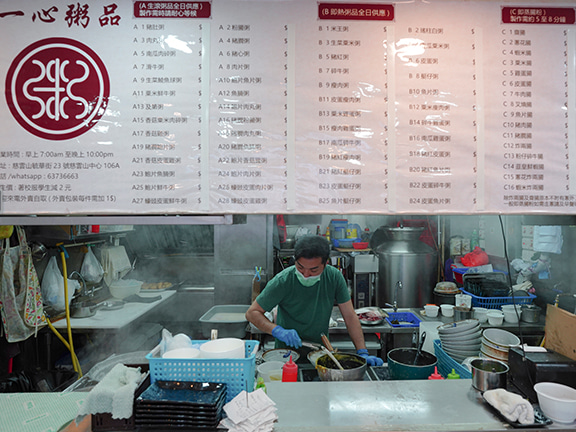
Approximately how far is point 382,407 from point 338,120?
1.43 m

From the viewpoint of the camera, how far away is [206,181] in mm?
1845

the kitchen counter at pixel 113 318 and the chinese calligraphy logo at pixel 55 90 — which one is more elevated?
the chinese calligraphy logo at pixel 55 90

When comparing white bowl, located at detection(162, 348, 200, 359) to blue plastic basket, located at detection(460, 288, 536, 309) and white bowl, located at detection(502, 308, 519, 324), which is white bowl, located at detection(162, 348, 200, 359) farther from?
blue plastic basket, located at detection(460, 288, 536, 309)

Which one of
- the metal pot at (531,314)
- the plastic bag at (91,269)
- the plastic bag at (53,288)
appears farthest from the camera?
the plastic bag at (91,269)

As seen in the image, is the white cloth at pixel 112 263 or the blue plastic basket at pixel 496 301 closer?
the blue plastic basket at pixel 496 301

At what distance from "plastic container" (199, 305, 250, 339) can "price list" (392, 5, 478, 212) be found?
3.49m

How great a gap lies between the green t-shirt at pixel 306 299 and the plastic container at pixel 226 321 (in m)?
1.28

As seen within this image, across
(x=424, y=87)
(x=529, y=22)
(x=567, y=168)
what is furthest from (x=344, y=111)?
(x=567, y=168)

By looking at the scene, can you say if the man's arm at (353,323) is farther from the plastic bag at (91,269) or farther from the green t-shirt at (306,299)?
the plastic bag at (91,269)

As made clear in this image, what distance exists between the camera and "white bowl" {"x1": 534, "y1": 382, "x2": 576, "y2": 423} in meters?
1.60

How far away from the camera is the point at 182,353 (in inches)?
72.2

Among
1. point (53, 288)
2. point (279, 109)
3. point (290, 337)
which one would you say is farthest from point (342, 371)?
point (53, 288)

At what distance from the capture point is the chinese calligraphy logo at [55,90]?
1820 millimetres

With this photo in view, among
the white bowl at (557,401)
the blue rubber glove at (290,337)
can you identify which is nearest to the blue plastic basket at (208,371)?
the white bowl at (557,401)
